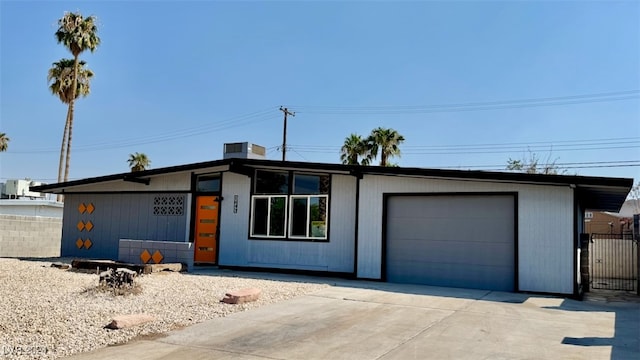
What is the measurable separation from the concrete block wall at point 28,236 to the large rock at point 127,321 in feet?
49.1

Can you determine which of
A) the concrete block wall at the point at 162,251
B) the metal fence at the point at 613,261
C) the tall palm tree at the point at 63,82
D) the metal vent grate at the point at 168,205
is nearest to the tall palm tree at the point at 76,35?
the tall palm tree at the point at 63,82

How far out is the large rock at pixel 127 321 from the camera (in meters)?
6.53

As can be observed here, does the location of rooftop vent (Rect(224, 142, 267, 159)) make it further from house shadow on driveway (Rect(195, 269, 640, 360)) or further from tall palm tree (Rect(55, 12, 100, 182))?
tall palm tree (Rect(55, 12, 100, 182))

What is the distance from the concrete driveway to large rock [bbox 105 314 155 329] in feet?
1.83

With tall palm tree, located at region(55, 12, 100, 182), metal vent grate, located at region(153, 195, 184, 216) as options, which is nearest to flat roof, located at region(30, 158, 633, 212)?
metal vent grate, located at region(153, 195, 184, 216)

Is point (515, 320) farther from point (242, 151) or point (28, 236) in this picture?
point (28, 236)

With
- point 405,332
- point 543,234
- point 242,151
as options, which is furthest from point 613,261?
point 405,332

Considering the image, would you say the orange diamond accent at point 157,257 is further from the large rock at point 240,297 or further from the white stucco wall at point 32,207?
the white stucco wall at point 32,207

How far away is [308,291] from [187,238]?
21.2ft

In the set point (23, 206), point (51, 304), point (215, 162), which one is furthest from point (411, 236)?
point (23, 206)

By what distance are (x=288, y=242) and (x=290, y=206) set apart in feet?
3.26

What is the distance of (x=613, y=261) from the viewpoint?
51.2 ft

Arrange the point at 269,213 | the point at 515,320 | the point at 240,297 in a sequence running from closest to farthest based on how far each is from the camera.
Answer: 1. the point at 515,320
2. the point at 240,297
3. the point at 269,213

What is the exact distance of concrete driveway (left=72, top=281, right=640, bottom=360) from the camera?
5.69 metres
